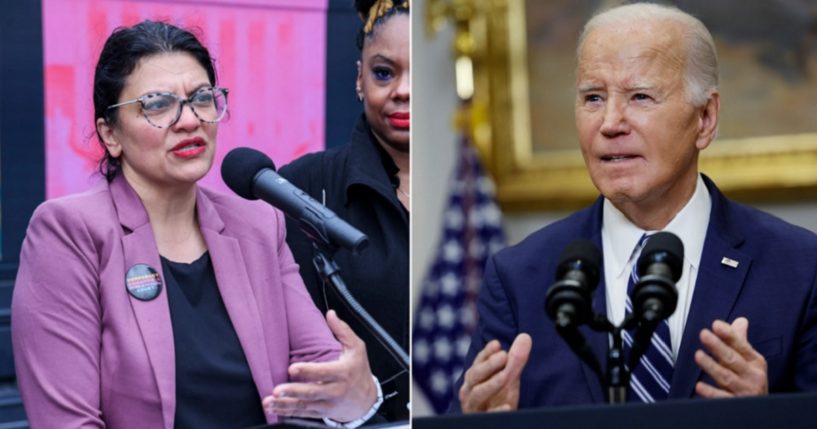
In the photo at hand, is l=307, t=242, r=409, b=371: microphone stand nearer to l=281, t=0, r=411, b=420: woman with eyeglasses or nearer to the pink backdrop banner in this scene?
l=281, t=0, r=411, b=420: woman with eyeglasses

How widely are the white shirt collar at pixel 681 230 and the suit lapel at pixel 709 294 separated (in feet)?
0.13

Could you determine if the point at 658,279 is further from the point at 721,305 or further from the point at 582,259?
the point at 721,305

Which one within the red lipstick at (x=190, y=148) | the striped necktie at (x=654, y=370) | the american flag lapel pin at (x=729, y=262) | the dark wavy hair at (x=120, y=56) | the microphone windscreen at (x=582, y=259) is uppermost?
the dark wavy hair at (x=120, y=56)

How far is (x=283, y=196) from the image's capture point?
507 cm

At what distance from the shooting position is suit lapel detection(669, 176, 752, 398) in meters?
5.16

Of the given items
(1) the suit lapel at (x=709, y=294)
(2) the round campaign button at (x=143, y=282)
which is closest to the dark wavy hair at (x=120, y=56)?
(2) the round campaign button at (x=143, y=282)

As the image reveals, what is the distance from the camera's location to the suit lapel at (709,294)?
5.16 m

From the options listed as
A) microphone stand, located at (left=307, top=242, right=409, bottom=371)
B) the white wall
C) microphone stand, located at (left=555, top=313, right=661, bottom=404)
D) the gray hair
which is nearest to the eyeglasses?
microphone stand, located at (left=307, top=242, right=409, bottom=371)

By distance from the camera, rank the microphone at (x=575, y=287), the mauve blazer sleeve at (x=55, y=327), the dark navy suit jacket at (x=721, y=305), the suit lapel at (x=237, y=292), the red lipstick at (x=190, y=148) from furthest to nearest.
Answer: the dark navy suit jacket at (x=721, y=305) < the suit lapel at (x=237, y=292) < the red lipstick at (x=190, y=148) < the mauve blazer sleeve at (x=55, y=327) < the microphone at (x=575, y=287)

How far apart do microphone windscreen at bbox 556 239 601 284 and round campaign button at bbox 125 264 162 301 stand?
1.32m

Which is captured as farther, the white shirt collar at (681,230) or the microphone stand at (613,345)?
the white shirt collar at (681,230)

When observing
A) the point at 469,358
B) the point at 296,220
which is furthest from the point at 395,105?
the point at 469,358

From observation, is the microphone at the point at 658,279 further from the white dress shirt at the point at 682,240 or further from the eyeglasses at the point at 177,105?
the eyeglasses at the point at 177,105

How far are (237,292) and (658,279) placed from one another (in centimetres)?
145
